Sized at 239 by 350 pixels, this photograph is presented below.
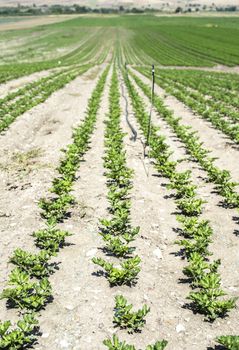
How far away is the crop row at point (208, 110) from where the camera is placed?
1771cm

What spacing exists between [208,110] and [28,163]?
11.8 metres

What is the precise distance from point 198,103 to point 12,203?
54.0ft

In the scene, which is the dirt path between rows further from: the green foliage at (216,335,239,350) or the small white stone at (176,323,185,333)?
the green foliage at (216,335,239,350)

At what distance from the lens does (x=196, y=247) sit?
28.1 feet

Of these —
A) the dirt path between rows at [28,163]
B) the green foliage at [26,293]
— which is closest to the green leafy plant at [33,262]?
the dirt path between rows at [28,163]

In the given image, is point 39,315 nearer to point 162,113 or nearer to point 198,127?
point 198,127

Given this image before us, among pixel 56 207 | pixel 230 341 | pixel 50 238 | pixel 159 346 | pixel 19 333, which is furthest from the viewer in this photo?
pixel 56 207

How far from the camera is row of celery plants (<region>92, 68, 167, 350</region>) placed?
657cm

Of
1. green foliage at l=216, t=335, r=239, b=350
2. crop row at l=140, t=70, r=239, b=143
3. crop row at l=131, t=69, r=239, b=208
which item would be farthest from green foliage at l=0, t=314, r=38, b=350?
crop row at l=140, t=70, r=239, b=143

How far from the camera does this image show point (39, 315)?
22.3ft

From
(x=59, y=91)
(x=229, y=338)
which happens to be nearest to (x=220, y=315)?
(x=229, y=338)

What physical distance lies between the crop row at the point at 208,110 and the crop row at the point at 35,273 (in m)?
9.05

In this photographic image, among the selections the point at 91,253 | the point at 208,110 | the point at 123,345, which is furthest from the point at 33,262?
the point at 208,110

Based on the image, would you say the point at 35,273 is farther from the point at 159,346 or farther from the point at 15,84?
the point at 15,84
